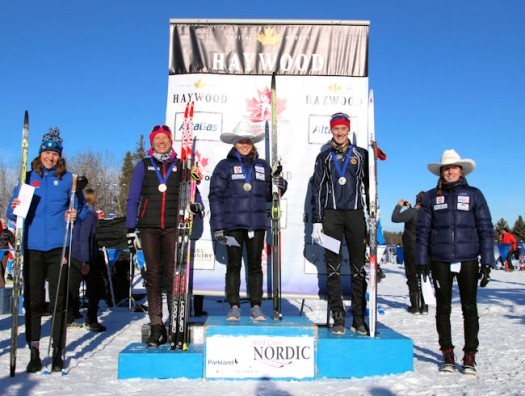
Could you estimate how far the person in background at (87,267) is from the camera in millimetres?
6574

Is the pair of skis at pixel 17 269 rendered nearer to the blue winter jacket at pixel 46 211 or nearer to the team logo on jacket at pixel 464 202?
the blue winter jacket at pixel 46 211

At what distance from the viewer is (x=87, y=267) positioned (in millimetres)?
6762

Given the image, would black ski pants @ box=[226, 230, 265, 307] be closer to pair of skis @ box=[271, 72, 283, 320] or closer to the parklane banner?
pair of skis @ box=[271, 72, 283, 320]

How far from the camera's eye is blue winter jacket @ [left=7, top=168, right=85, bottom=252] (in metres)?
4.34

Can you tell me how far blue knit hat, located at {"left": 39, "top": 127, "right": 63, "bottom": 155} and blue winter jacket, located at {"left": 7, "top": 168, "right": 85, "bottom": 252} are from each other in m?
0.19

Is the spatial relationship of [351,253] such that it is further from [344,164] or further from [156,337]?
[156,337]

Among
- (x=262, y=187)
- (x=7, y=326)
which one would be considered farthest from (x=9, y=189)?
(x=262, y=187)

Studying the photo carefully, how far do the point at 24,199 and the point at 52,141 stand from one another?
25.8 inches

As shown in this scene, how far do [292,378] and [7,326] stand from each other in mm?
4461

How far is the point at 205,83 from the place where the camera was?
20.1 ft

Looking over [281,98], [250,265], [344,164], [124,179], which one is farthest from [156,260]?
[124,179]

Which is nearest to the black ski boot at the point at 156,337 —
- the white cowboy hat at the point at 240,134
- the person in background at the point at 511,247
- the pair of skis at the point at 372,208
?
A: the pair of skis at the point at 372,208

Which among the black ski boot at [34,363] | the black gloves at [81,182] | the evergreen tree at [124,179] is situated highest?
the evergreen tree at [124,179]

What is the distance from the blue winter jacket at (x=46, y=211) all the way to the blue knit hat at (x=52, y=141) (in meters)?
0.19
